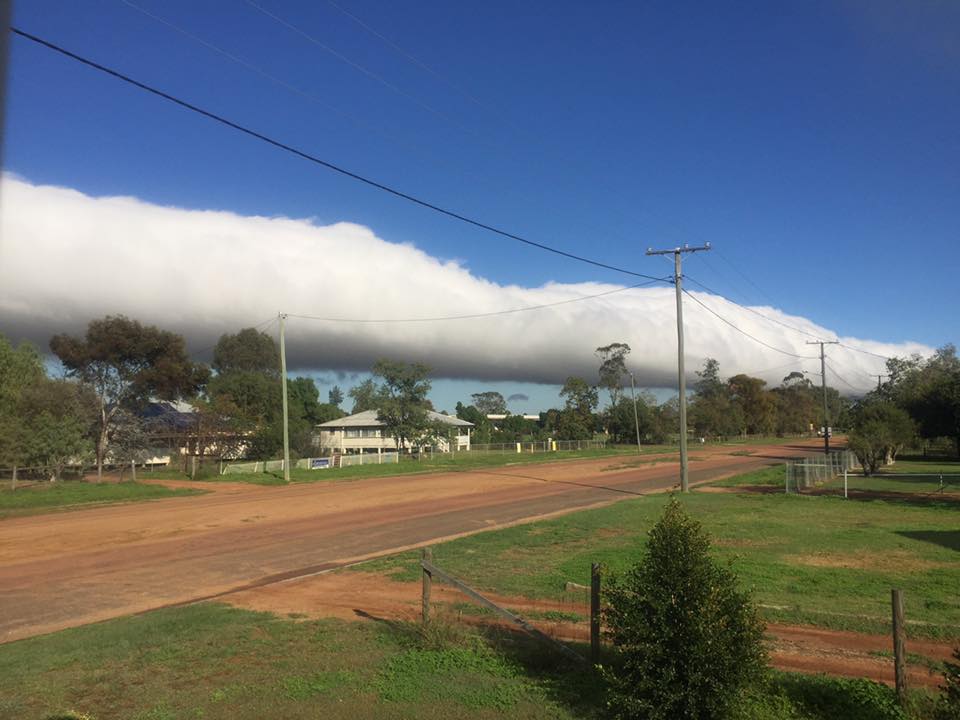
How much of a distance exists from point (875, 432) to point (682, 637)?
132ft

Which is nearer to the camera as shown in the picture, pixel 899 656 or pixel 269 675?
pixel 899 656

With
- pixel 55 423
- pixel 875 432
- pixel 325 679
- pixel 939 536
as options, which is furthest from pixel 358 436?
pixel 325 679

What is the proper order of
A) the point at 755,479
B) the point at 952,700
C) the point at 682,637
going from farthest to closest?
the point at 755,479 < the point at 682,637 < the point at 952,700

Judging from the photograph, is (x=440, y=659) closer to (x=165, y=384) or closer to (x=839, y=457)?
(x=165, y=384)

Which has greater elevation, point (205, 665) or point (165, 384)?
point (165, 384)

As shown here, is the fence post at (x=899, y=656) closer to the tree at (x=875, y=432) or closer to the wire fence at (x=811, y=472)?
the wire fence at (x=811, y=472)

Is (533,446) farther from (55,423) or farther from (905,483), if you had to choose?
(55,423)

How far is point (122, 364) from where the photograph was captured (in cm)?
4053

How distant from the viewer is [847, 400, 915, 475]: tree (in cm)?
3922

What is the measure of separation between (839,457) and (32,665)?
46920 millimetres

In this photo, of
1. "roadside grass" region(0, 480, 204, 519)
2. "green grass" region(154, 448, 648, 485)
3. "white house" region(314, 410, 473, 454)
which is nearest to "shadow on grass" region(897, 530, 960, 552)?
"roadside grass" region(0, 480, 204, 519)

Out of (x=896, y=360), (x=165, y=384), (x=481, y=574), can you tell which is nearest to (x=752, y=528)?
(x=481, y=574)

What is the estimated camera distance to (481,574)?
1244 cm

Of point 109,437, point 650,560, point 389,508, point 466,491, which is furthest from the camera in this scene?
point 109,437
